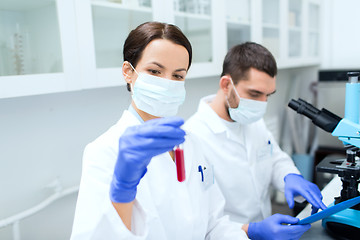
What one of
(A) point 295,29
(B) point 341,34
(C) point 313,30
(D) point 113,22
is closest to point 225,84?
(D) point 113,22

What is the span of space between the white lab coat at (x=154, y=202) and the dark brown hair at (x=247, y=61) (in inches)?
17.2

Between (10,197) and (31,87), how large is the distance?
52 centimetres

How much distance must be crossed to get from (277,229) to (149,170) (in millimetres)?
499

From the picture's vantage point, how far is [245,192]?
4.76ft

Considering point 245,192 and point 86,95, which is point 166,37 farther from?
point 245,192

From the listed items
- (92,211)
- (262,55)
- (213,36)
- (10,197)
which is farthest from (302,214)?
(10,197)

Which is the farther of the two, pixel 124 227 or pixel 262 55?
pixel 262 55

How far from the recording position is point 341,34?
334 cm

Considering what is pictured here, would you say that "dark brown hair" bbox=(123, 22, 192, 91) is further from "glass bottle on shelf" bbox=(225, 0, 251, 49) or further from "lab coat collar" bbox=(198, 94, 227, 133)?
"glass bottle on shelf" bbox=(225, 0, 251, 49)

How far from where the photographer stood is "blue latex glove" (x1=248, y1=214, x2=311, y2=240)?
39.5 inches

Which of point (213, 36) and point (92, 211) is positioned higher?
point (213, 36)

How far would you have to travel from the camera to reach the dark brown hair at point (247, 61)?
136 cm

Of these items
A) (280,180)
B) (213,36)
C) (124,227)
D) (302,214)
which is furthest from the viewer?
(213,36)

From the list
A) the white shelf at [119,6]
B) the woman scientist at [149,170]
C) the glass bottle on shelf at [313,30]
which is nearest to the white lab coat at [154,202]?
the woman scientist at [149,170]
